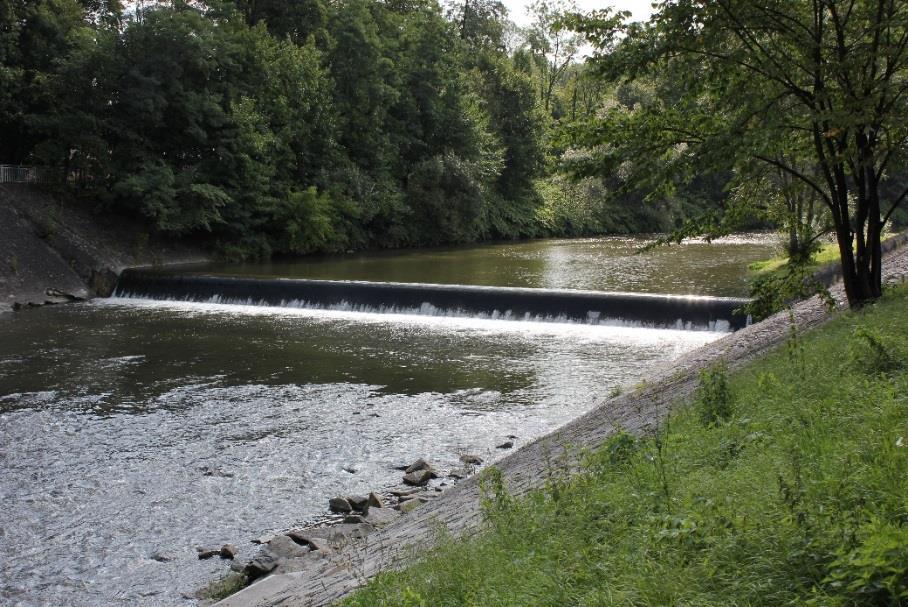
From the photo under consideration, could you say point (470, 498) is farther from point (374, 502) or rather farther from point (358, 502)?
point (358, 502)

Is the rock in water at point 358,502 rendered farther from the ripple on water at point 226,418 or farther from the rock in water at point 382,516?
the ripple on water at point 226,418

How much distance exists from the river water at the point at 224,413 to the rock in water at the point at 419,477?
10.8 inches

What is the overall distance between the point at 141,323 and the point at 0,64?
612 inches

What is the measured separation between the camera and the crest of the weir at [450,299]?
18.7 metres

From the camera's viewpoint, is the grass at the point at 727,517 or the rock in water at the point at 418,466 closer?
the grass at the point at 727,517

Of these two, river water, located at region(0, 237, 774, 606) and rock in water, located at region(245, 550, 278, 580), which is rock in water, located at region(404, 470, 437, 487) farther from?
rock in water, located at region(245, 550, 278, 580)

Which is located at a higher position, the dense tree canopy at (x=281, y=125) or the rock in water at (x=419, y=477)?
the dense tree canopy at (x=281, y=125)

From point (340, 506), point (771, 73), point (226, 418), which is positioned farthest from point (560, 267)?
point (340, 506)

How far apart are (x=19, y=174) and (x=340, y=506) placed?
28165 millimetres

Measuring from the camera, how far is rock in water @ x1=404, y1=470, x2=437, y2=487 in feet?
30.6

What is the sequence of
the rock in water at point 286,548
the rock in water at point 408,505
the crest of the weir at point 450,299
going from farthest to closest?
1. the crest of the weir at point 450,299
2. the rock in water at point 408,505
3. the rock in water at point 286,548

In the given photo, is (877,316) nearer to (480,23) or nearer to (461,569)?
(461,569)

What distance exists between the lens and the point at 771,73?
9.79 meters

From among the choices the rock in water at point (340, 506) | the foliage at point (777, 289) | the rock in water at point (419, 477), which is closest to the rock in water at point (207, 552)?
the rock in water at point (340, 506)
